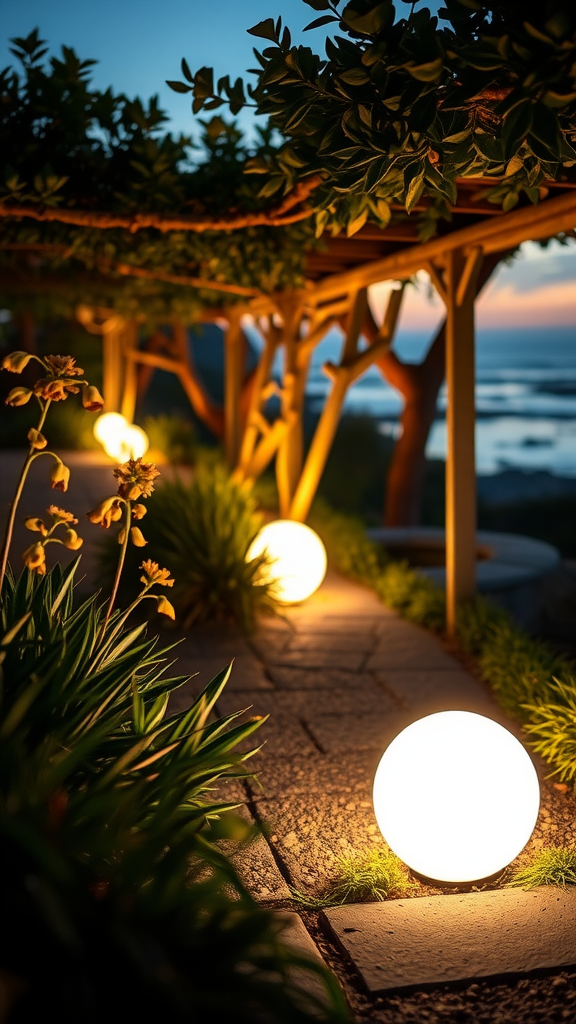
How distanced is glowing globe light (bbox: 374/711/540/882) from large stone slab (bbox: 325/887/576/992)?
11 centimetres

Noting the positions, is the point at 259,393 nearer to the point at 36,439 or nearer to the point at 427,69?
the point at 36,439

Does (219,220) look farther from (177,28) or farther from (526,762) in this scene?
(526,762)

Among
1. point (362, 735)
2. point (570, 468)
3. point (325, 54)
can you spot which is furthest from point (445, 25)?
point (570, 468)

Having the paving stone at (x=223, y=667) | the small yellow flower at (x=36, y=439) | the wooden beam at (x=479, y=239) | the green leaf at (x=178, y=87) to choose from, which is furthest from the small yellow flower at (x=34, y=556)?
the wooden beam at (x=479, y=239)

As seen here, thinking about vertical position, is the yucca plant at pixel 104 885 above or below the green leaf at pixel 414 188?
below

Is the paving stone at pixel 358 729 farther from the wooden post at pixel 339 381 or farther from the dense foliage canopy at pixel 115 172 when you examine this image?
the wooden post at pixel 339 381

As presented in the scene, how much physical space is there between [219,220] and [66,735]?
110 inches

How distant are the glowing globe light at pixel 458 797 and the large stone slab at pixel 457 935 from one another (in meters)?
0.11

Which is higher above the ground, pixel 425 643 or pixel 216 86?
pixel 216 86

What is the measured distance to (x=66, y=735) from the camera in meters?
1.97

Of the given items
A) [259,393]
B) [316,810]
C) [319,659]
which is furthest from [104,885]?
[259,393]

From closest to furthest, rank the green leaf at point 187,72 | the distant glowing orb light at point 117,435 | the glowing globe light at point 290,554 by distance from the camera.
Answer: the green leaf at point 187,72 → the glowing globe light at point 290,554 → the distant glowing orb light at point 117,435

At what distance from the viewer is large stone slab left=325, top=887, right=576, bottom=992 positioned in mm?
2043

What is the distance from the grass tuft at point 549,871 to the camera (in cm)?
245
